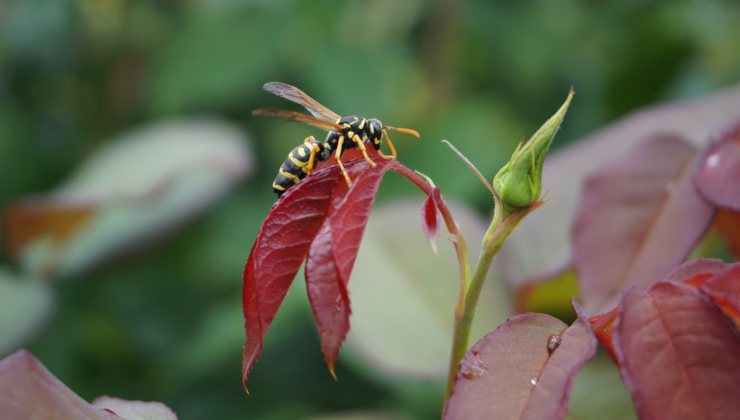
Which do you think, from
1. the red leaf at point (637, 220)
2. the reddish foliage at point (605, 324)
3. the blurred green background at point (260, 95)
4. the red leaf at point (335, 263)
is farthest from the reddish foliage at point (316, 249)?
the blurred green background at point (260, 95)

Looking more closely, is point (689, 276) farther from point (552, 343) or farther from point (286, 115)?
point (286, 115)

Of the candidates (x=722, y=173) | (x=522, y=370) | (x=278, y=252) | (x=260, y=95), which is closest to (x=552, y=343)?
(x=522, y=370)

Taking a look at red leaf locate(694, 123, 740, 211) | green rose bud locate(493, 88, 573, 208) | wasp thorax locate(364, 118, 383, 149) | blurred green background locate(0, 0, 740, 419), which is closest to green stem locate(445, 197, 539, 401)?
green rose bud locate(493, 88, 573, 208)

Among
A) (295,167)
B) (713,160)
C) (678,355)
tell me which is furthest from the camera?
(713,160)

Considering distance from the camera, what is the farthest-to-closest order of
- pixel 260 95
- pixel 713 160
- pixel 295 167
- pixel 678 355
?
pixel 260 95
pixel 713 160
pixel 295 167
pixel 678 355

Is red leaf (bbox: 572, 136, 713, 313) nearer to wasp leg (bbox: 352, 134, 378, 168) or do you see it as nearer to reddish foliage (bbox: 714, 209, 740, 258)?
reddish foliage (bbox: 714, 209, 740, 258)
